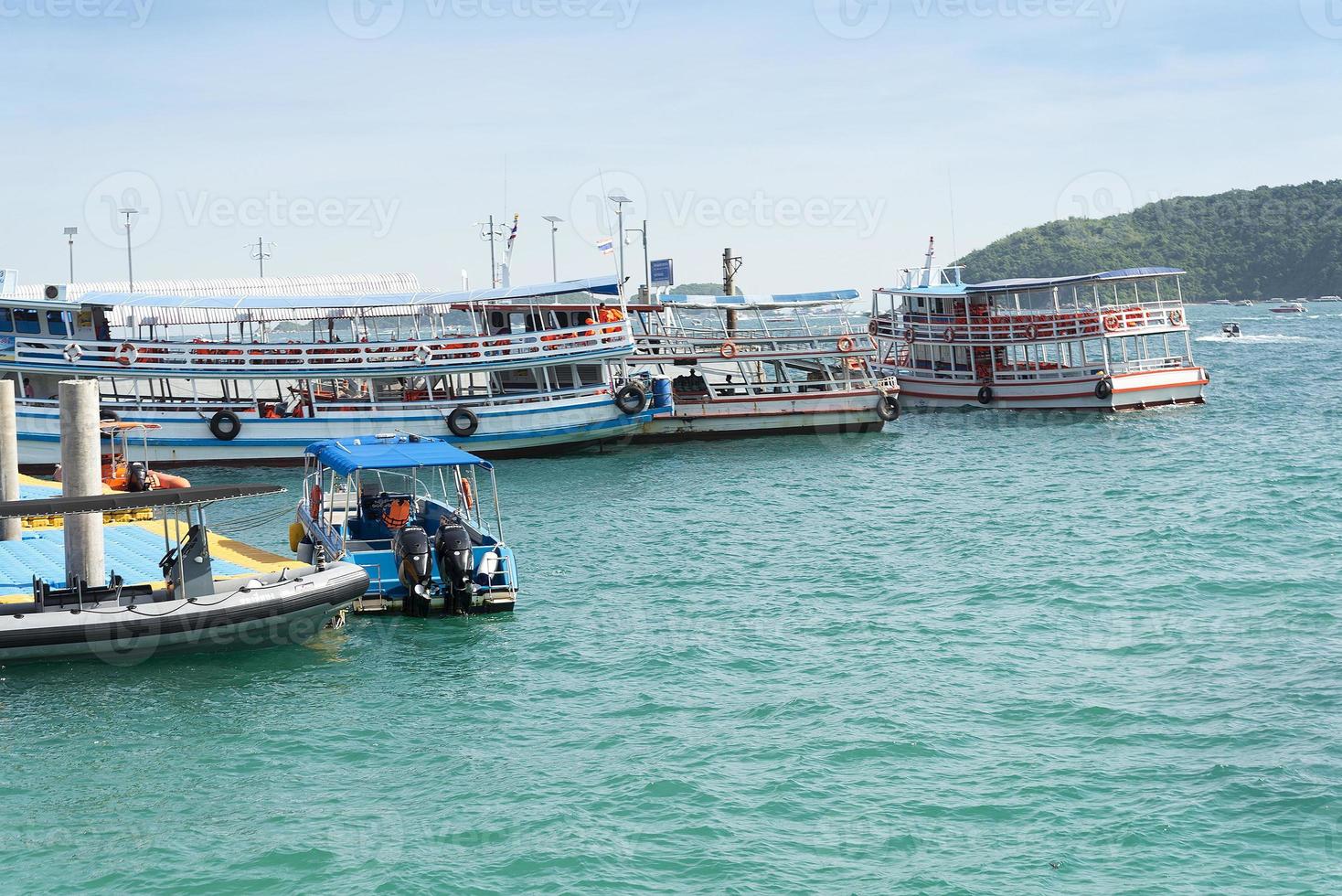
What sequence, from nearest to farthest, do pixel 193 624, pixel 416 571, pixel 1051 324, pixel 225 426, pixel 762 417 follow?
pixel 193 624 → pixel 416 571 → pixel 225 426 → pixel 762 417 → pixel 1051 324

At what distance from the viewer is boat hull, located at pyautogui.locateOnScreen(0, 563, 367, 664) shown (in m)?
16.1

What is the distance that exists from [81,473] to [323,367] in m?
18.8

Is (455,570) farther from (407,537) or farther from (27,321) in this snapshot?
(27,321)

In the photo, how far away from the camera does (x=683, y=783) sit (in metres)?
13.0

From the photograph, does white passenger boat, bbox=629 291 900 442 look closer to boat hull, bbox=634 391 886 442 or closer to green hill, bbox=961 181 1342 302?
boat hull, bbox=634 391 886 442

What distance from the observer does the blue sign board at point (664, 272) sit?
50406 mm

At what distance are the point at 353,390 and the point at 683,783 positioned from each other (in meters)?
28.3

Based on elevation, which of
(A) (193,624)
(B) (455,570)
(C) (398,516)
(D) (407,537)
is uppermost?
(C) (398,516)

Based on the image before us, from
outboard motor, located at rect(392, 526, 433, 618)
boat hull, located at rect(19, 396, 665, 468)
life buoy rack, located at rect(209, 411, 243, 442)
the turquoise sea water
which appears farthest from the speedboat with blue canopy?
life buoy rack, located at rect(209, 411, 243, 442)

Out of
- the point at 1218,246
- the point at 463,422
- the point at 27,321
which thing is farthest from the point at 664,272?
the point at 1218,246

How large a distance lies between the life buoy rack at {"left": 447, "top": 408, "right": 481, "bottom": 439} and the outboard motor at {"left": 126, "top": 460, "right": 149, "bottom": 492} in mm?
11195

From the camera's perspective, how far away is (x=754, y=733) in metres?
14.4

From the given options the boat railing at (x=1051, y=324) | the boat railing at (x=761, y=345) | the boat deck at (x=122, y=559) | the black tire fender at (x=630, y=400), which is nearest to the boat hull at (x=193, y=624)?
the boat deck at (x=122, y=559)

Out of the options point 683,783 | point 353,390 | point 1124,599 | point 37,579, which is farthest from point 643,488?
point 683,783
